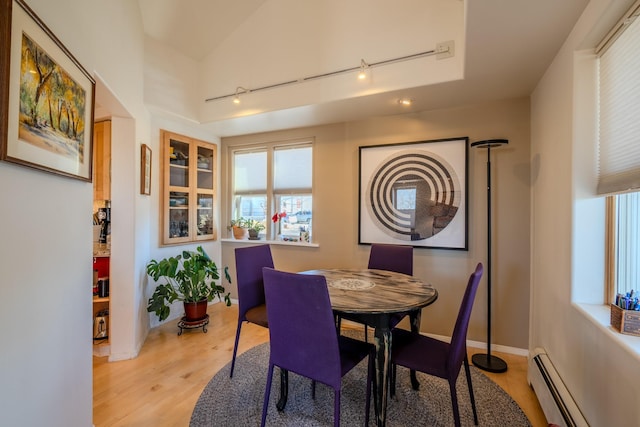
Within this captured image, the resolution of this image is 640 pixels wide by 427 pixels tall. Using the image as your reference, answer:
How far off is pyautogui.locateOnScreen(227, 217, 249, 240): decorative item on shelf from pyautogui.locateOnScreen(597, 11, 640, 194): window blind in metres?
3.57

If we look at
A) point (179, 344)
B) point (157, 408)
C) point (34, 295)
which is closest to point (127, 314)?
point (179, 344)

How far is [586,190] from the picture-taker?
5.27ft

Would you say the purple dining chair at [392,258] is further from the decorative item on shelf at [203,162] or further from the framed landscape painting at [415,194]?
the decorative item on shelf at [203,162]

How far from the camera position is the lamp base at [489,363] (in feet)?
7.89

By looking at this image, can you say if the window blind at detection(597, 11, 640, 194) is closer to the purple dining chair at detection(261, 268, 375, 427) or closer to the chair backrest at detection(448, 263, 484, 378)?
the chair backrest at detection(448, 263, 484, 378)

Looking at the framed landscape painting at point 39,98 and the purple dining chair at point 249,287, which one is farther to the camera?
the purple dining chair at point 249,287

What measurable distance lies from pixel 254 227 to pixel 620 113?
11.8 feet

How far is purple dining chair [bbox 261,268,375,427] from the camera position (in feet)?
4.81

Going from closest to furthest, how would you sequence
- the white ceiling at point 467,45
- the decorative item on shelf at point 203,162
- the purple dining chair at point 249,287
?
the white ceiling at point 467,45 < the purple dining chair at point 249,287 < the decorative item on shelf at point 203,162

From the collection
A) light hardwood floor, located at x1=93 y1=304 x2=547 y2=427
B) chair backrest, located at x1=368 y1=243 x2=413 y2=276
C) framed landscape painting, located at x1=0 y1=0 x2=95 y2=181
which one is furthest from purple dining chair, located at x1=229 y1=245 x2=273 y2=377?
framed landscape painting, located at x1=0 y1=0 x2=95 y2=181

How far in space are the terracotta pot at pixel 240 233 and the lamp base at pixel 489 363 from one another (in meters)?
2.94

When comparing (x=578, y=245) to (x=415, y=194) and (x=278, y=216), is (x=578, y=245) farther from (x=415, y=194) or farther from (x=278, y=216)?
(x=278, y=216)

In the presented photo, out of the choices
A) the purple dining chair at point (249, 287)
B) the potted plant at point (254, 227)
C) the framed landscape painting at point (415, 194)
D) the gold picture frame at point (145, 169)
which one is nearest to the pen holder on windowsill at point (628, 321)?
the framed landscape painting at point (415, 194)

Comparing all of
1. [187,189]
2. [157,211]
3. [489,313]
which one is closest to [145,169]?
[157,211]
